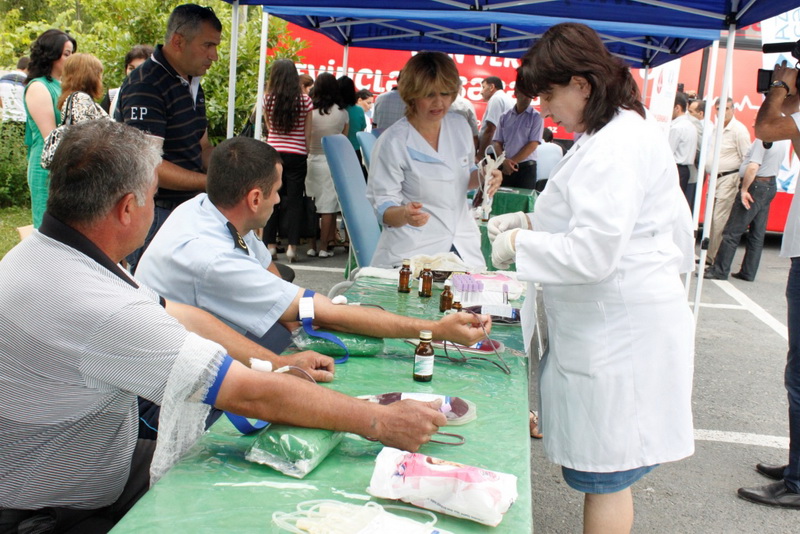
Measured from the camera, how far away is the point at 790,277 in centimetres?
321

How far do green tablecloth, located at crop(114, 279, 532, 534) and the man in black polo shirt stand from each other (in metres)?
1.76

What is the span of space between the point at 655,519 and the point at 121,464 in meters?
2.34

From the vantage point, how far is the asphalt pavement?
10.4ft

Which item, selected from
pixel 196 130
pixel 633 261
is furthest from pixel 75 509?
pixel 196 130

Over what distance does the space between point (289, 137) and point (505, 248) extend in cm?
537

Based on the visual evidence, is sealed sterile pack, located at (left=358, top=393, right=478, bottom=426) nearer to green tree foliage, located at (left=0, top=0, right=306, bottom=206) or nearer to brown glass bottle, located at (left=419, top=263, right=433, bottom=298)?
brown glass bottle, located at (left=419, top=263, right=433, bottom=298)

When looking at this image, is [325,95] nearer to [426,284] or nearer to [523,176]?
[523,176]

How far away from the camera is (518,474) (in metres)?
1.58

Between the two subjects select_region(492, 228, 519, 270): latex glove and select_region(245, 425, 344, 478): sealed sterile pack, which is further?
select_region(492, 228, 519, 270): latex glove

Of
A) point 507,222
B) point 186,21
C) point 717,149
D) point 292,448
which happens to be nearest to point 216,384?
point 292,448

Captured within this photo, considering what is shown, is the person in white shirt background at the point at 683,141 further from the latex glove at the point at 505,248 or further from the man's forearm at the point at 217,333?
the man's forearm at the point at 217,333

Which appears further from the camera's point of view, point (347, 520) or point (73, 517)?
point (73, 517)

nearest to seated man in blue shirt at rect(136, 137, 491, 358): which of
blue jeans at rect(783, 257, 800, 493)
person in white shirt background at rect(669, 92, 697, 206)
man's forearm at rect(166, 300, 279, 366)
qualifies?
man's forearm at rect(166, 300, 279, 366)

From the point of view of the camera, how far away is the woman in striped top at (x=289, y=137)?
22.8 ft
